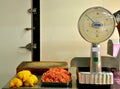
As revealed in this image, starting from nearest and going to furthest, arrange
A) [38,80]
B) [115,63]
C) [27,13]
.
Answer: [38,80] < [115,63] < [27,13]

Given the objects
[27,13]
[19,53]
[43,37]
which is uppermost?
[27,13]

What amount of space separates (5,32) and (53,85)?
1.86m

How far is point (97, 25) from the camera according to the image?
45.0 inches

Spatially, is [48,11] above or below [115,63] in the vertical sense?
above

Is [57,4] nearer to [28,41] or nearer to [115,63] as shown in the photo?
[28,41]

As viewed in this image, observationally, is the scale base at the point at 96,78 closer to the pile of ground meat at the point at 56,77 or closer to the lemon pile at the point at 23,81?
the pile of ground meat at the point at 56,77

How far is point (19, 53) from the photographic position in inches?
114

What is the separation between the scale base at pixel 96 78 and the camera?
1104mm

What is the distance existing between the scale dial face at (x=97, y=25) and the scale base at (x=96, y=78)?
0.17 meters

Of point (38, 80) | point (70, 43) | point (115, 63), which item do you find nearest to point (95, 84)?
point (38, 80)

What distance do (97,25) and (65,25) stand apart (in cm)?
175

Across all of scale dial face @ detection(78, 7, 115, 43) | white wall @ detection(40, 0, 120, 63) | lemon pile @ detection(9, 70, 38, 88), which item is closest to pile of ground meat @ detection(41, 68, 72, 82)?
lemon pile @ detection(9, 70, 38, 88)

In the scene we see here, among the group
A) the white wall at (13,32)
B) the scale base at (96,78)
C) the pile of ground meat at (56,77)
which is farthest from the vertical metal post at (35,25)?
the scale base at (96,78)

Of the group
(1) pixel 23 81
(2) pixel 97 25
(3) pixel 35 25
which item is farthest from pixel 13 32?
(2) pixel 97 25
